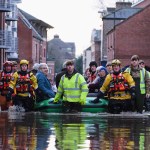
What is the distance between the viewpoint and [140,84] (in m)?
19.8

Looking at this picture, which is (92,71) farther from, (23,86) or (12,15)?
(12,15)

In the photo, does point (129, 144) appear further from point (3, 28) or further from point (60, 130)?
point (3, 28)

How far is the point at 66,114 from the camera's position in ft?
62.7

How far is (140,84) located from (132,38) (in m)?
57.5

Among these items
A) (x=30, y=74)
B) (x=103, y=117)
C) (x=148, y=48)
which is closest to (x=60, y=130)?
(x=103, y=117)

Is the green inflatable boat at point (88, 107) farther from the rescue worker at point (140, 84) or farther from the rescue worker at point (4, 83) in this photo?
the rescue worker at point (4, 83)

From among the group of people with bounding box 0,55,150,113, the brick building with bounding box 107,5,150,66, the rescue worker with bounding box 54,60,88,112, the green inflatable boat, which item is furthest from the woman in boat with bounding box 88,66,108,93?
the brick building with bounding box 107,5,150,66

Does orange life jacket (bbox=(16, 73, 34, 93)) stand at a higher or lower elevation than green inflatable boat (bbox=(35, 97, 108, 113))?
higher

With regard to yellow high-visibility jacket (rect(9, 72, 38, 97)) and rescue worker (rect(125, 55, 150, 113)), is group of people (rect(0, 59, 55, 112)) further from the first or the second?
rescue worker (rect(125, 55, 150, 113))

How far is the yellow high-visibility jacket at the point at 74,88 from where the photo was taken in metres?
18.9

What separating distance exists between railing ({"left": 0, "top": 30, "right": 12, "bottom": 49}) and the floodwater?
4192 cm

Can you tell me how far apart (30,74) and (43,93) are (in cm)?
130

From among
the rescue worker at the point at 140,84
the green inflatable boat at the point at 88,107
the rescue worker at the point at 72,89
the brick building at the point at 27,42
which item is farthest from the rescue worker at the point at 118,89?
the brick building at the point at 27,42

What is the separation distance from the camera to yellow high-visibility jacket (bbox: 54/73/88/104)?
1892 cm
